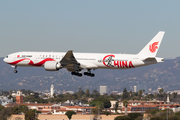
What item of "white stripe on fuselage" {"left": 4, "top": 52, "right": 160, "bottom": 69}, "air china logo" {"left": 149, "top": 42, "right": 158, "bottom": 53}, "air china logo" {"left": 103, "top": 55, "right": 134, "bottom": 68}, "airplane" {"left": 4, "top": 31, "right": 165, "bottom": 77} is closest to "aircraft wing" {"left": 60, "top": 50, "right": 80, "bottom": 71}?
"airplane" {"left": 4, "top": 31, "right": 165, "bottom": 77}

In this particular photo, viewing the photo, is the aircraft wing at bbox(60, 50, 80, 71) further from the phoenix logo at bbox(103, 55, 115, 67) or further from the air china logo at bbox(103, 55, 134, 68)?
the air china logo at bbox(103, 55, 134, 68)

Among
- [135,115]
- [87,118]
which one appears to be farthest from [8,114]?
[135,115]

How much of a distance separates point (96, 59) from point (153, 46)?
11.3 meters

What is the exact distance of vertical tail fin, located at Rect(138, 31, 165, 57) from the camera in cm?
6494

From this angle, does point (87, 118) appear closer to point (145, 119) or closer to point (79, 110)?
point (145, 119)

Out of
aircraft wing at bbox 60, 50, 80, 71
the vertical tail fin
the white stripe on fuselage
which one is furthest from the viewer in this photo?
the vertical tail fin

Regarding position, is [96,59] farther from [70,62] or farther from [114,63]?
[70,62]

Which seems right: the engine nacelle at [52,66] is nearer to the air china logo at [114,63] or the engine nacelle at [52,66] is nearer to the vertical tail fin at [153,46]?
the air china logo at [114,63]

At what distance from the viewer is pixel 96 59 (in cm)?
6550

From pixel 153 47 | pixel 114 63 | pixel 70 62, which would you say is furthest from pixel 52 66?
pixel 153 47

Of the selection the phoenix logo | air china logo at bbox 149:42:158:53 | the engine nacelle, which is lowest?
the engine nacelle

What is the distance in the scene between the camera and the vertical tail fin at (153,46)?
6494 centimetres

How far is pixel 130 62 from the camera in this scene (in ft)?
210

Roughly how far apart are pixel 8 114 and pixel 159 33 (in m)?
90.2
